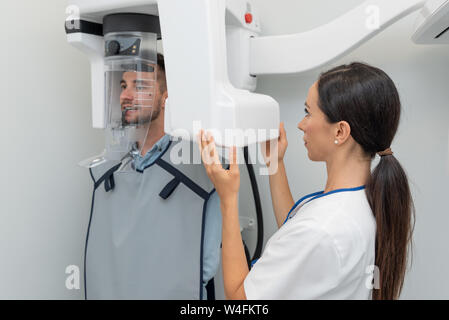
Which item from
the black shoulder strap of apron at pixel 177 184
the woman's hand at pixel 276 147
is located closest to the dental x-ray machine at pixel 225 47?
the woman's hand at pixel 276 147

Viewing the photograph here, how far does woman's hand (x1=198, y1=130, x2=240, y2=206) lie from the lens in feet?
2.68

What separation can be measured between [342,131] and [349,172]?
96 millimetres

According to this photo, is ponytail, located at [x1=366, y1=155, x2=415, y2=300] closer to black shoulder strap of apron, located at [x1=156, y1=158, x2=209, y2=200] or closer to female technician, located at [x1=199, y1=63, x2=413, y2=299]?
female technician, located at [x1=199, y1=63, x2=413, y2=299]

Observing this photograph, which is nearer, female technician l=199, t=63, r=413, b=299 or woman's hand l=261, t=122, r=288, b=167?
female technician l=199, t=63, r=413, b=299

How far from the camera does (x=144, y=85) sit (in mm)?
1069

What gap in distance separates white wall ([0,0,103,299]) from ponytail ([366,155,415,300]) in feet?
3.34

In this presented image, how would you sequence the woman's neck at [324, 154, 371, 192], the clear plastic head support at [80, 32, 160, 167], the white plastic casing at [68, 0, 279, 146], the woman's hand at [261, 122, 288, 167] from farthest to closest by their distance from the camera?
the woman's hand at [261, 122, 288, 167], the clear plastic head support at [80, 32, 160, 167], the woman's neck at [324, 154, 371, 192], the white plastic casing at [68, 0, 279, 146]

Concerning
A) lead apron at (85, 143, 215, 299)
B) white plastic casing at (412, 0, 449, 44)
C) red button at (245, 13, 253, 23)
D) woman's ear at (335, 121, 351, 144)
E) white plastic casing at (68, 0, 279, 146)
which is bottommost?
lead apron at (85, 143, 215, 299)

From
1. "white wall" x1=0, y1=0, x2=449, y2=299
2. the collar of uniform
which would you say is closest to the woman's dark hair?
"white wall" x1=0, y1=0, x2=449, y2=299

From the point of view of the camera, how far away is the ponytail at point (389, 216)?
2.96ft

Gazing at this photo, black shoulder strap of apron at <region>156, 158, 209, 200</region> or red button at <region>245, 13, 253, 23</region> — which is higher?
red button at <region>245, 13, 253, 23</region>

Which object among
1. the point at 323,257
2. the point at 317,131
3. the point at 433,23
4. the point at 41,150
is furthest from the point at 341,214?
the point at 41,150

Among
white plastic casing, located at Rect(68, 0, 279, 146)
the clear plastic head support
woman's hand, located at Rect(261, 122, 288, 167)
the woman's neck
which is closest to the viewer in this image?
white plastic casing, located at Rect(68, 0, 279, 146)

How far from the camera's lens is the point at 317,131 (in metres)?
0.95
